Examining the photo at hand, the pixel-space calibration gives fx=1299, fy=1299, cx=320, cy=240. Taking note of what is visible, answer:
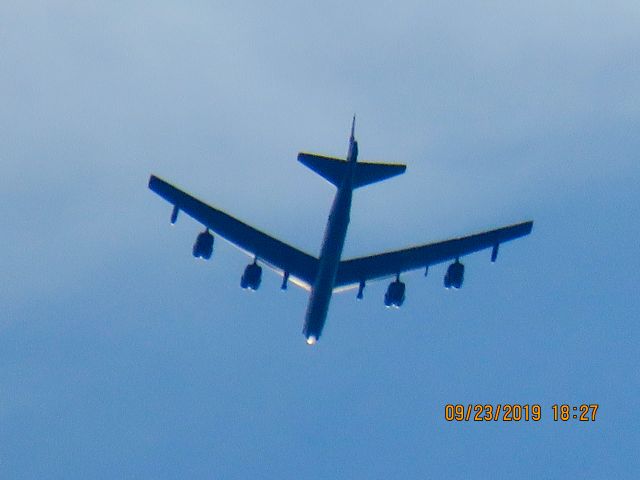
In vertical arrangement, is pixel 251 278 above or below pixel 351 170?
below

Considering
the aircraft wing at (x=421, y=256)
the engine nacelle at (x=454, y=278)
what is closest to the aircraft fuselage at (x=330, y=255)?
the aircraft wing at (x=421, y=256)

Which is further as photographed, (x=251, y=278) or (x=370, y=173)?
(x=251, y=278)

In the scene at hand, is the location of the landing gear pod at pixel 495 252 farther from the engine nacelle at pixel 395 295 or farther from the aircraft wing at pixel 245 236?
the aircraft wing at pixel 245 236

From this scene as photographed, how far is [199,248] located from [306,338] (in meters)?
9.66

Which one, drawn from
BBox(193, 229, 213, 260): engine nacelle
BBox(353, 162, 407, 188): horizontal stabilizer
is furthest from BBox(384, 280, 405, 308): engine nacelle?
BBox(193, 229, 213, 260): engine nacelle

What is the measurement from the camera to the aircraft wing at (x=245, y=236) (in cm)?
8594

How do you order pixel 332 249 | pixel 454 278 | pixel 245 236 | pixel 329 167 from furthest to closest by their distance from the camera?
pixel 454 278
pixel 245 236
pixel 329 167
pixel 332 249

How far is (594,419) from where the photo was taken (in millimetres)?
78875

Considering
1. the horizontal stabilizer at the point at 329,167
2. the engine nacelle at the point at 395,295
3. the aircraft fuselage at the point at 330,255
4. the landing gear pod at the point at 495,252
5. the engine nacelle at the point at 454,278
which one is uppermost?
the landing gear pod at the point at 495,252

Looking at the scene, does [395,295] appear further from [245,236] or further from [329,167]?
[329,167]

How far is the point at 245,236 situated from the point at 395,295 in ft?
36.2

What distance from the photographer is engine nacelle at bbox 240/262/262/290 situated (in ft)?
286

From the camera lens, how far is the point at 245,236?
88.8m

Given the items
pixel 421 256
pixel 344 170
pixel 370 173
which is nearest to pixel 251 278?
pixel 344 170
